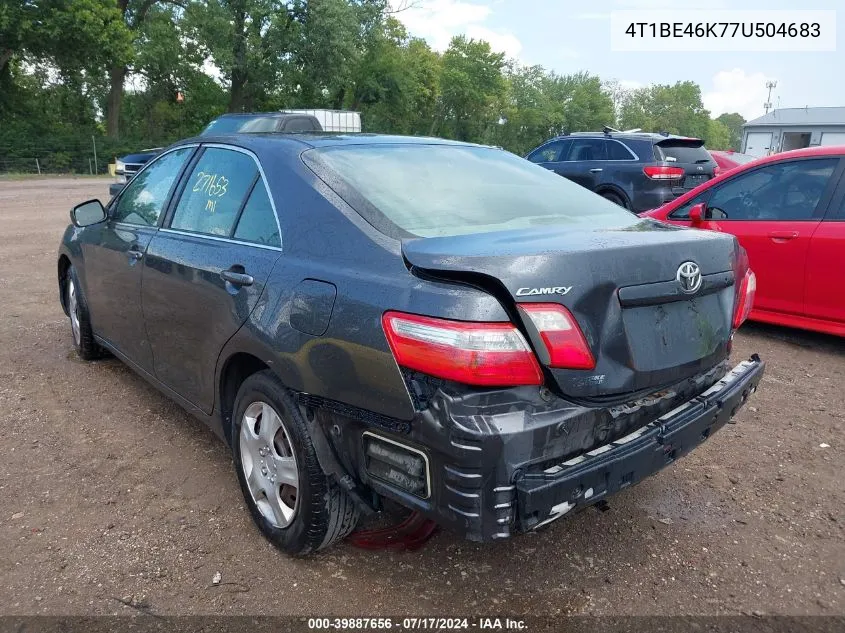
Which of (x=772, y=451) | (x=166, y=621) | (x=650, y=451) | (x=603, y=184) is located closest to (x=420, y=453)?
(x=650, y=451)

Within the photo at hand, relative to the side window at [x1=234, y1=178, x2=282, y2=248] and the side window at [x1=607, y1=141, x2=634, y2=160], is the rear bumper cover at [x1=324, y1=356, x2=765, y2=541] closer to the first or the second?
the side window at [x1=234, y1=178, x2=282, y2=248]

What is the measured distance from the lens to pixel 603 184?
421 inches

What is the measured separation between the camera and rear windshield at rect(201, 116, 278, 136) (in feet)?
36.0

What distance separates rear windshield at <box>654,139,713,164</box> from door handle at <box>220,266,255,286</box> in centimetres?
874

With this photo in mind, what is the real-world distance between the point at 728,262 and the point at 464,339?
1.27m

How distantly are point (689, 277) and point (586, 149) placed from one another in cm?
949

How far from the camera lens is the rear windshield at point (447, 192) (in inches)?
99.0

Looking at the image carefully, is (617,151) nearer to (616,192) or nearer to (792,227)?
(616,192)

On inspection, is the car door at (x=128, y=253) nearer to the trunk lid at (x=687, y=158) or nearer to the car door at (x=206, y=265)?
the car door at (x=206, y=265)

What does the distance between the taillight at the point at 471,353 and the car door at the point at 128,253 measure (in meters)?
2.16

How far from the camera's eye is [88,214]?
4.25 meters

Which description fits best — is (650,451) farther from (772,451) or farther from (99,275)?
(99,275)

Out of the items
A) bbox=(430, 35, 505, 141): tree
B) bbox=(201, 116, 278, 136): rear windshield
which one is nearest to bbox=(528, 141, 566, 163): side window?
bbox=(201, 116, 278, 136): rear windshield

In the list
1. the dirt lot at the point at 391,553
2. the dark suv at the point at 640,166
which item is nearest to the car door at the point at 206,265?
the dirt lot at the point at 391,553
